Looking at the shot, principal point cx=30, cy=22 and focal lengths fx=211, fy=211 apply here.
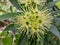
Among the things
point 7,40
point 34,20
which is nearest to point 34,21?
point 34,20

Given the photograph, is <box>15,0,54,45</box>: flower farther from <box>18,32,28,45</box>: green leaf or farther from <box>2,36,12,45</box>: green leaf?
<box>2,36,12,45</box>: green leaf

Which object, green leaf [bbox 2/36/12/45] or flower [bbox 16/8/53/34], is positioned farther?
green leaf [bbox 2/36/12/45]

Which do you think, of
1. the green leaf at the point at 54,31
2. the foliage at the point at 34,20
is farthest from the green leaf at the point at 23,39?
the green leaf at the point at 54,31

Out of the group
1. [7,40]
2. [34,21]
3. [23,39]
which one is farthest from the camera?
[7,40]

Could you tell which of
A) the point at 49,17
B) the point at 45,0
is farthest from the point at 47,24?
the point at 45,0

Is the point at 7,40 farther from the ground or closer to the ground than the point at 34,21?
closer to the ground

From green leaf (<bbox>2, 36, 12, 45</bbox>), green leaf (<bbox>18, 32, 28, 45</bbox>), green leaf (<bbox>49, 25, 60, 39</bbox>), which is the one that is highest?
green leaf (<bbox>49, 25, 60, 39</bbox>)

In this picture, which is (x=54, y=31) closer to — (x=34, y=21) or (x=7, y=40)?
(x=34, y=21)

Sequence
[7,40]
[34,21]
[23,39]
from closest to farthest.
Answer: [34,21] → [23,39] → [7,40]

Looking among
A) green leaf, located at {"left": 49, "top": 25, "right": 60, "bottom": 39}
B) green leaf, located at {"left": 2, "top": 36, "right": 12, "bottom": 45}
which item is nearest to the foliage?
green leaf, located at {"left": 49, "top": 25, "right": 60, "bottom": 39}

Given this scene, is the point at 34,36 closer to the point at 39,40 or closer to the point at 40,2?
the point at 39,40

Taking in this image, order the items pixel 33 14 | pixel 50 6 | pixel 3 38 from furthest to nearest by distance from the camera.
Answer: pixel 3 38
pixel 50 6
pixel 33 14
